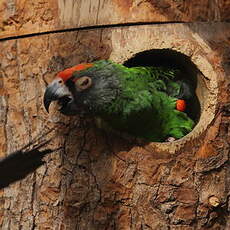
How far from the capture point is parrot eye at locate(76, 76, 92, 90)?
2.95 metres

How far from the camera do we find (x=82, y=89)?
299 cm

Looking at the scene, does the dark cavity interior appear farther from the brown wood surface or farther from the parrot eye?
the parrot eye

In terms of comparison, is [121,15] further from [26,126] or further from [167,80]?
[26,126]

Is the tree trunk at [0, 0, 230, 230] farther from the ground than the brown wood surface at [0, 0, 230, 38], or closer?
closer

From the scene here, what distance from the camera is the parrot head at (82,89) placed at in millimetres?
2918

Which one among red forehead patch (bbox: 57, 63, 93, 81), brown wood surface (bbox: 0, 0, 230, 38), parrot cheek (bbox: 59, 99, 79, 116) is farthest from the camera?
brown wood surface (bbox: 0, 0, 230, 38)

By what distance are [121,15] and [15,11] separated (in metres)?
0.82

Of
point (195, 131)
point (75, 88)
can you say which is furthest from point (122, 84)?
point (195, 131)

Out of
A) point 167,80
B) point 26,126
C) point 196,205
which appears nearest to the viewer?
point 196,205

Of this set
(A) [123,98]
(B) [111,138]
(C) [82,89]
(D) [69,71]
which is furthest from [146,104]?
(D) [69,71]

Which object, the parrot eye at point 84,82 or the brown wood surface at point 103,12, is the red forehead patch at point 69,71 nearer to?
the parrot eye at point 84,82

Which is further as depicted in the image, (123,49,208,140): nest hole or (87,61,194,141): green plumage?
(123,49,208,140): nest hole

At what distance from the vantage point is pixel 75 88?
297 centimetres

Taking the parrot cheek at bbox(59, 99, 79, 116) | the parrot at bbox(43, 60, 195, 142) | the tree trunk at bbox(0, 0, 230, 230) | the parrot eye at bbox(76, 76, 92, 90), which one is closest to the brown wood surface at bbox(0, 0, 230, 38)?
the tree trunk at bbox(0, 0, 230, 230)
